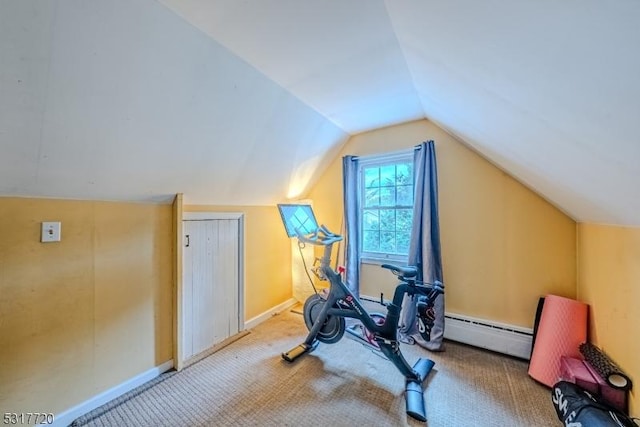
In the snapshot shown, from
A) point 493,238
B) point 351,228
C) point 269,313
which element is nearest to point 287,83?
point 351,228

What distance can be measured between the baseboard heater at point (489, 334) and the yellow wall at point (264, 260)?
2.09 metres

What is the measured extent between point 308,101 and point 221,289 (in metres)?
2.16

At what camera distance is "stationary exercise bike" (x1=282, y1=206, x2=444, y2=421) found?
74.9 inches

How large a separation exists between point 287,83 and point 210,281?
2.07 meters

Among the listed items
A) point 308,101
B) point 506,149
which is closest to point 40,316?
point 308,101

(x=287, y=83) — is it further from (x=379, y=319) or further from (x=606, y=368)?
(x=606, y=368)

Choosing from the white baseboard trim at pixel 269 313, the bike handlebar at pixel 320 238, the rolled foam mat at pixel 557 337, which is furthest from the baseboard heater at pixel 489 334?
the white baseboard trim at pixel 269 313

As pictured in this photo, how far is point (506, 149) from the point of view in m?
1.87

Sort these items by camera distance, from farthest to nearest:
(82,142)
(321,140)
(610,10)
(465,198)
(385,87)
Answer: (321,140), (465,198), (385,87), (82,142), (610,10)

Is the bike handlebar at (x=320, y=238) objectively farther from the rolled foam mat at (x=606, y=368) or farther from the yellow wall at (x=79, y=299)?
the rolled foam mat at (x=606, y=368)

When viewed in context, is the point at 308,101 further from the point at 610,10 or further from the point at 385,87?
the point at 610,10

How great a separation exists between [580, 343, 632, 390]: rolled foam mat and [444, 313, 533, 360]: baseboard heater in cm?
53

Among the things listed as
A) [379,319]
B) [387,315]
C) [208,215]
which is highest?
[208,215]

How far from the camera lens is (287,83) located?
2045 millimetres
